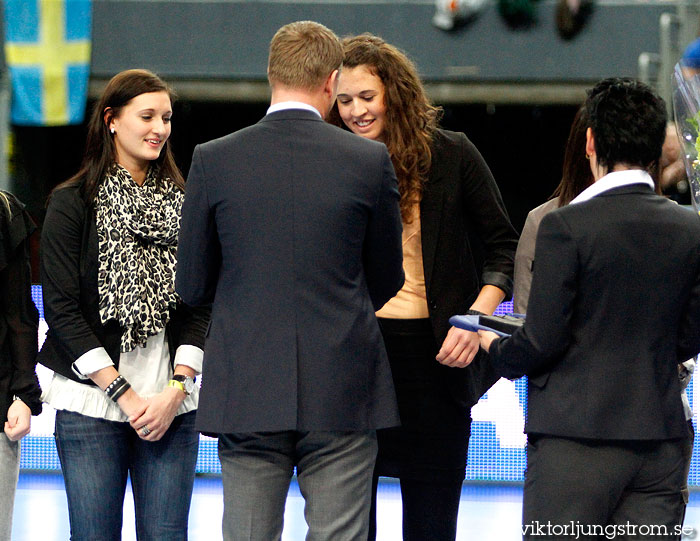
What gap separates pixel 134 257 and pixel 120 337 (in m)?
0.21

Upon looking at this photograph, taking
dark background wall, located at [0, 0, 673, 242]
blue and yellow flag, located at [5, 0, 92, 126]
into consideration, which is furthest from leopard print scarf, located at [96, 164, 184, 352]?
dark background wall, located at [0, 0, 673, 242]

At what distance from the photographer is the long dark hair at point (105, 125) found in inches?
103

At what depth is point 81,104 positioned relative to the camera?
963cm

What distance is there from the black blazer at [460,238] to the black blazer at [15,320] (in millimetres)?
1048

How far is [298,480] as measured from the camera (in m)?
2.14

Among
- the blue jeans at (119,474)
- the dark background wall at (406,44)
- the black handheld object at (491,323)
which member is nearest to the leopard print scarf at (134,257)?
the blue jeans at (119,474)

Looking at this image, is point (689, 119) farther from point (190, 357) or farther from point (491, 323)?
point (190, 357)

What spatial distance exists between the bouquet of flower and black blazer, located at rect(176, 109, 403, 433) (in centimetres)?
90

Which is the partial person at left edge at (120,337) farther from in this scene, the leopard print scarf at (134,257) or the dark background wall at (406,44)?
the dark background wall at (406,44)

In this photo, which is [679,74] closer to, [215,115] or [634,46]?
[634,46]

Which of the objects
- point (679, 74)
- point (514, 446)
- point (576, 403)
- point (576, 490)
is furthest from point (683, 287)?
point (514, 446)

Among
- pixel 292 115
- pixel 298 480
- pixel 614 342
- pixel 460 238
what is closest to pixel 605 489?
pixel 614 342

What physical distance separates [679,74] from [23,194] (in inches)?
430

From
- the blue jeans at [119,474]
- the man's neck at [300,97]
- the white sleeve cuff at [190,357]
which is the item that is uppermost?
the man's neck at [300,97]
